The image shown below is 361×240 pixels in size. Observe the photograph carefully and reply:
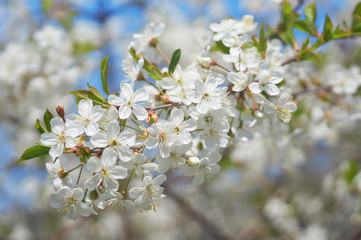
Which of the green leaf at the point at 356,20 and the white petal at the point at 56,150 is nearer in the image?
the white petal at the point at 56,150

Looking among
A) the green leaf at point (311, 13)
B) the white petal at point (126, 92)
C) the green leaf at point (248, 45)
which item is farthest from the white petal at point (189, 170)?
the green leaf at point (311, 13)

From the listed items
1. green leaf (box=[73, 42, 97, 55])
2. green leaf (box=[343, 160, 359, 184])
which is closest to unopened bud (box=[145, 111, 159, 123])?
green leaf (box=[343, 160, 359, 184])

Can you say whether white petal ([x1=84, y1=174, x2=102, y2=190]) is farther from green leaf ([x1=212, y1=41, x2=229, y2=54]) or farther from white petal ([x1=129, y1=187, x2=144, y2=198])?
green leaf ([x1=212, y1=41, x2=229, y2=54])

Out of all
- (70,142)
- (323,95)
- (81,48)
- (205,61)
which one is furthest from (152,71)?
(81,48)

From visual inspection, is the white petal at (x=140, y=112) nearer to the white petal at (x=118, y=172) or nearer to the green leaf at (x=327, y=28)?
the white petal at (x=118, y=172)

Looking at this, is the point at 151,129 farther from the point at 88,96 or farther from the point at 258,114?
the point at 258,114

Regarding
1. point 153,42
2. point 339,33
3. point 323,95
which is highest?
point 339,33
